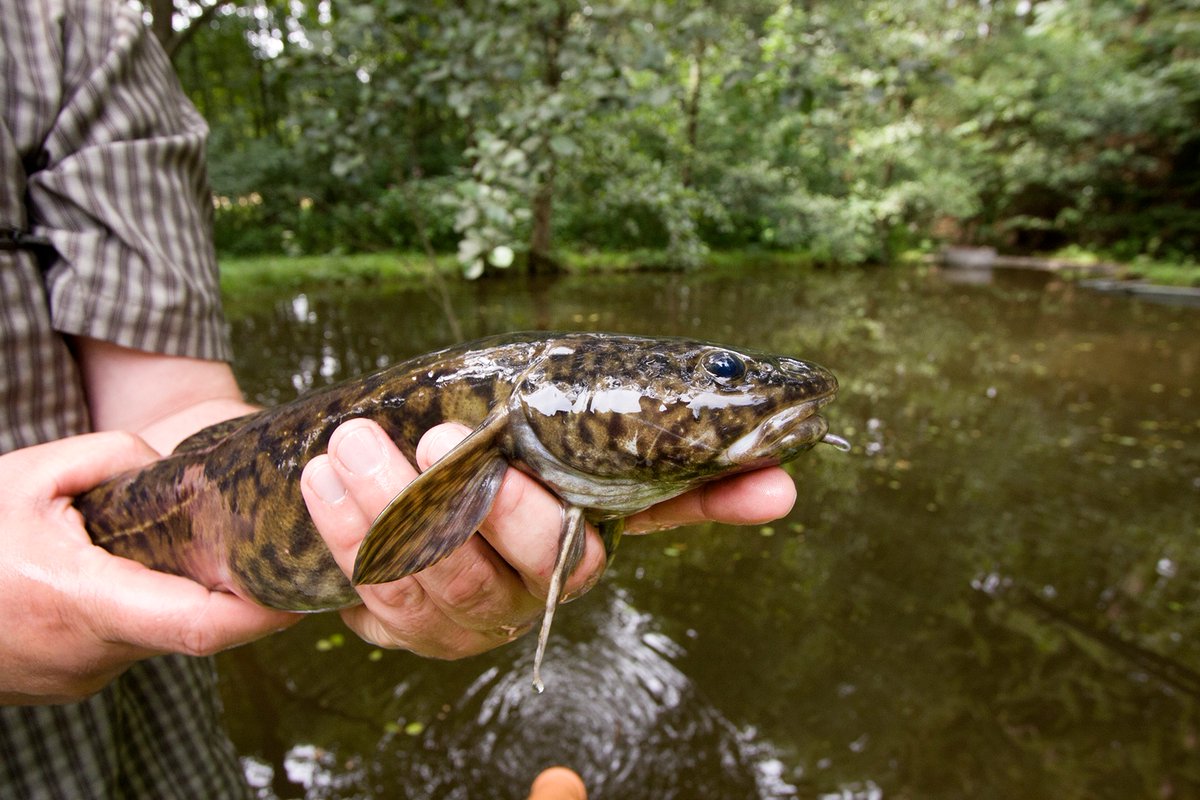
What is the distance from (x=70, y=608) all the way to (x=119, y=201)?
3.33ft

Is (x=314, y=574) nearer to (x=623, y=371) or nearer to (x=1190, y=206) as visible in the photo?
(x=623, y=371)

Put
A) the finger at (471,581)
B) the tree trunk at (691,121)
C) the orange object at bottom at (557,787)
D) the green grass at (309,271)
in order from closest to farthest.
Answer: the finger at (471,581), the orange object at bottom at (557,787), the green grass at (309,271), the tree trunk at (691,121)

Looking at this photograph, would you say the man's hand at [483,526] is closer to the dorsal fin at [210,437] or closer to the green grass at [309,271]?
the dorsal fin at [210,437]

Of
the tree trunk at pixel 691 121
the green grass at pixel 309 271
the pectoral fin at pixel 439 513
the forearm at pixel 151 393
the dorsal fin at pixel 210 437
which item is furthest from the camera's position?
the tree trunk at pixel 691 121

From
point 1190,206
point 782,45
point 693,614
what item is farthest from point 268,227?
point 1190,206

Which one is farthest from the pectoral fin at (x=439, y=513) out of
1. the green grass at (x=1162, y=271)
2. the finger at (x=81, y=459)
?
the green grass at (x=1162, y=271)

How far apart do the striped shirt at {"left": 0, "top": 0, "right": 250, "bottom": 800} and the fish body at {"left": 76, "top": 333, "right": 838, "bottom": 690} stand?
46 centimetres

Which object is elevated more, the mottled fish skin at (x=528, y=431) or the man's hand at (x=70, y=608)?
the mottled fish skin at (x=528, y=431)

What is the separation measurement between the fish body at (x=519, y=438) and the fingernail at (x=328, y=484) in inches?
4.5

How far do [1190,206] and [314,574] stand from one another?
34.4 meters

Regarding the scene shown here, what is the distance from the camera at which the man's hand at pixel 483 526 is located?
1.29m

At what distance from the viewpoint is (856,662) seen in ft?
12.3

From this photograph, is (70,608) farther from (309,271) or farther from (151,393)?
(309,271)

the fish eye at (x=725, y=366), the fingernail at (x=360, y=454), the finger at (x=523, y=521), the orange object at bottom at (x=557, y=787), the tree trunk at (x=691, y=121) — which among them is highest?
the tree trunk at (x=691, y=121)
